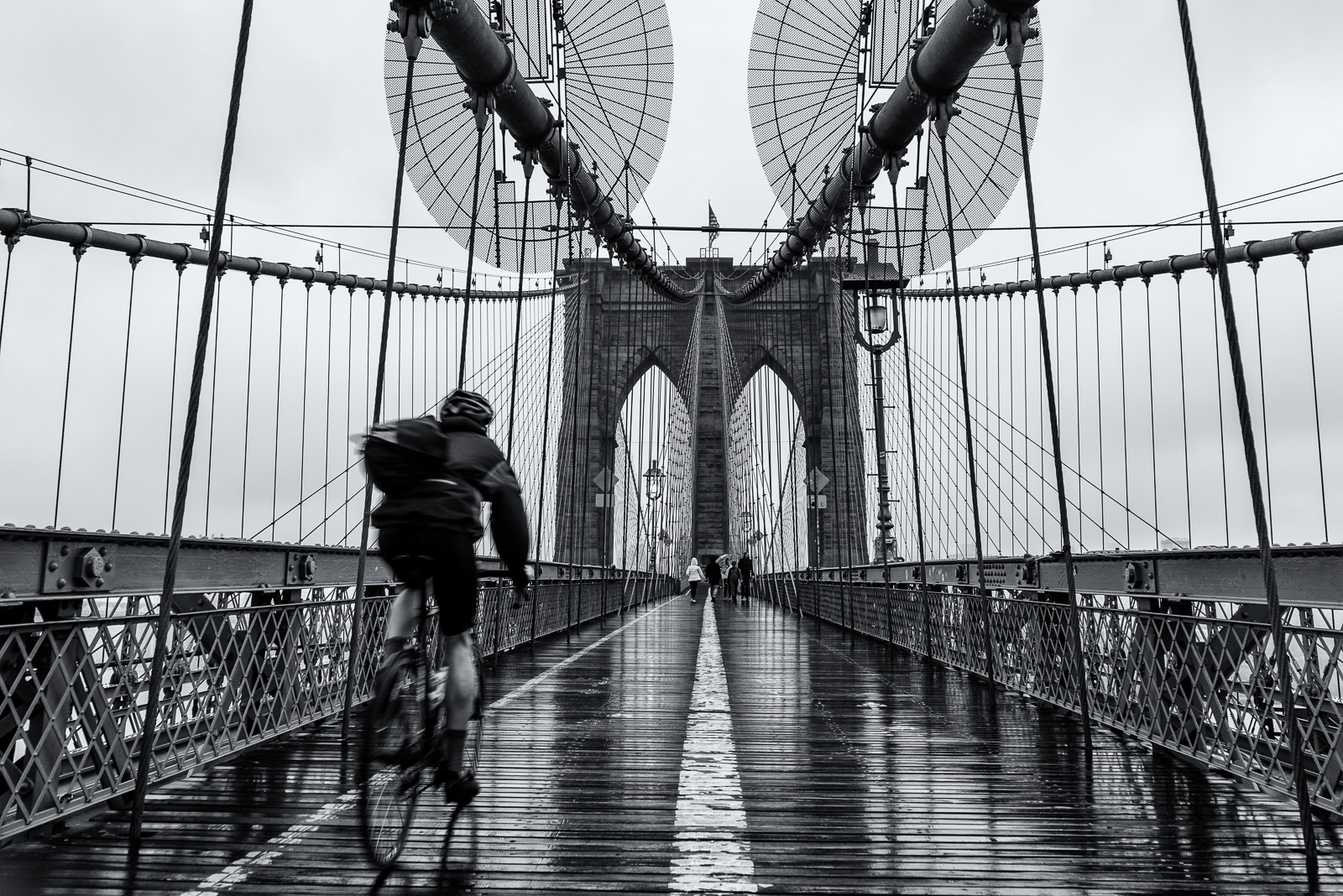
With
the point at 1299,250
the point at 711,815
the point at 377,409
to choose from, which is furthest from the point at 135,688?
the point at 1299,250

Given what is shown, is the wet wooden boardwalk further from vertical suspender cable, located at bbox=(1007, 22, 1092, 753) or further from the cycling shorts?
the cycling shorts

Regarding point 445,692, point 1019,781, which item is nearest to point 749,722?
point 1019,781

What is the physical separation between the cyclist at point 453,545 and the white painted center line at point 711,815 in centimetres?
67

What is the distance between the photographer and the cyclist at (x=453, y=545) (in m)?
3.04

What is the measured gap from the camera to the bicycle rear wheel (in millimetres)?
2834

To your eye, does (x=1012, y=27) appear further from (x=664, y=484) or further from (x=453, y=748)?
(x=664, y=484)

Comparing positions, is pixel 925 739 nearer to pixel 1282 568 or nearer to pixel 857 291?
pixel 1282 568

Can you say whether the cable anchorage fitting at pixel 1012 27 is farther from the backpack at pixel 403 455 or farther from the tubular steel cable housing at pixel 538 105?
the backpack at pixel 403 455

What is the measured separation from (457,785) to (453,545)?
0.68m

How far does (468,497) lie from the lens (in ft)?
10.2

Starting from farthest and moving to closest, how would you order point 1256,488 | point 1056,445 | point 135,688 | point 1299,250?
point 1299,250 → point 1056,445 → point 135,688 → point 1256,488

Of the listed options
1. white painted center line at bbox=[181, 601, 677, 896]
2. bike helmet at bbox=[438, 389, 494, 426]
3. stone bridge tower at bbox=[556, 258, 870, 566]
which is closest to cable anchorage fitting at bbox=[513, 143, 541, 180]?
bike helmet at bbox=[438, 389, 494, 426]

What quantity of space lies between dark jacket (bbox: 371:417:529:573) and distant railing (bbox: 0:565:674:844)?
443 millimetres

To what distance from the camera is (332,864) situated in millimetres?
2939
